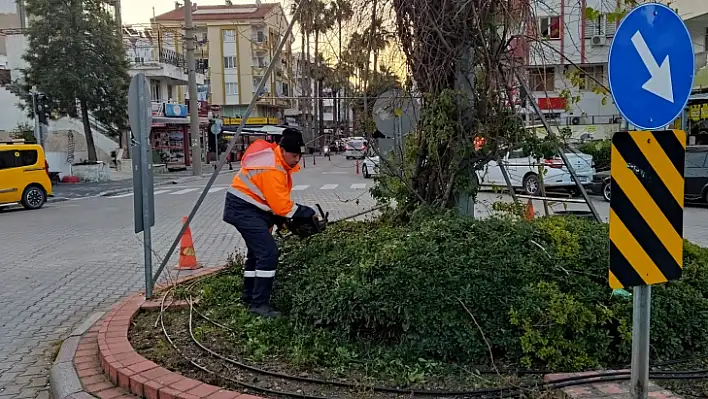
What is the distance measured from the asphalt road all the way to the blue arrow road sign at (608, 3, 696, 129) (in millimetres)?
3552

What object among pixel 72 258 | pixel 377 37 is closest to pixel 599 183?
pixel 377 37

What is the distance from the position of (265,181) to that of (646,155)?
3.12 metres

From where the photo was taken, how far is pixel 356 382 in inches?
158

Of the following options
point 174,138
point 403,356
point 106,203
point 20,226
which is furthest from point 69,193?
point 403,356

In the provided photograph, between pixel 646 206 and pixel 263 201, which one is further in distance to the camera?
pixel 263 201

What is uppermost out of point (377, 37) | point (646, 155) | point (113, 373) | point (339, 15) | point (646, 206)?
point (339, 15)

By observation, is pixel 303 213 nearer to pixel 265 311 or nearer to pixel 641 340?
pixel 265 311

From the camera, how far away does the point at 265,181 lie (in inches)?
213

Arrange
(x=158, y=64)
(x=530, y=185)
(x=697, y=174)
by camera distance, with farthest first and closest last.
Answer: (x=158, y=64)
(x=530, y=185)
(x=697, y=174)

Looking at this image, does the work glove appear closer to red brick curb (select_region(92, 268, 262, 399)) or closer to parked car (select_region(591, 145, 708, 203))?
red brick curb (select_region(92, 268, 262, 399))

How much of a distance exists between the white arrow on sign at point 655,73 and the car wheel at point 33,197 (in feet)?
60.2

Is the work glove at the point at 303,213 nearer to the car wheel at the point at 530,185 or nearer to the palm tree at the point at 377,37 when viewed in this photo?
the palm tree at the point at 377,37

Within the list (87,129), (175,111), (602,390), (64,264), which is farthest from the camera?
(175,111)

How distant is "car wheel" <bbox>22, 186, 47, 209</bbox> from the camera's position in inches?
714
